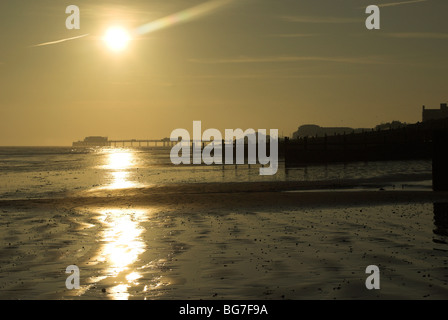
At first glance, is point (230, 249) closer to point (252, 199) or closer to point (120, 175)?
point (252, 199)

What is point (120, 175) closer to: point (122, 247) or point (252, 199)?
point (252, 199)

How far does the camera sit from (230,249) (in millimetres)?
12445

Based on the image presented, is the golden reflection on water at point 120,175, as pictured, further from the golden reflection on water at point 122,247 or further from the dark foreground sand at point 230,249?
the golden reflection on water at point 122,247

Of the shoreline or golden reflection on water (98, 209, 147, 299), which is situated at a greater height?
the shoreline

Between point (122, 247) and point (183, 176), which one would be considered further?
point (183, 176)

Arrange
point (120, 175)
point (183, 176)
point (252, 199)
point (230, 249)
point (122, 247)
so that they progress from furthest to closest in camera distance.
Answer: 1. point (120, 175)
2. point (183, 176)
3. point (252, 199)
4. point (122, 247)
5. point (230, 249)

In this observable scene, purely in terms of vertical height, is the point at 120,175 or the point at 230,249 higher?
the point at 120,175

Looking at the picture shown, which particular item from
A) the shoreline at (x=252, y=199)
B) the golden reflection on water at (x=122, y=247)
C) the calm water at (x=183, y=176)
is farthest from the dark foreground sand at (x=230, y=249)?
the calm water at (x=183, y=176)

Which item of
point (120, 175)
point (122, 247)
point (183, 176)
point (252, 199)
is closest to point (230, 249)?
point (122, 247)

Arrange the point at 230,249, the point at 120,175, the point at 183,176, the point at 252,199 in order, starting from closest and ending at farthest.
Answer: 1. the point at 230,249
2. the point at 252,199
3. the point at 183,176
4. the point at 120,175

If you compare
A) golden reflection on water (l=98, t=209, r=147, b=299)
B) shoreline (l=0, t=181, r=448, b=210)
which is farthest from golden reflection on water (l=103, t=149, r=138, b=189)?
golden reflection on water (l=98, t=209, r=147, b=299)

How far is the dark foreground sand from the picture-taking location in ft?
29.4

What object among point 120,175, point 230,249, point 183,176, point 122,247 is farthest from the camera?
point 120,175

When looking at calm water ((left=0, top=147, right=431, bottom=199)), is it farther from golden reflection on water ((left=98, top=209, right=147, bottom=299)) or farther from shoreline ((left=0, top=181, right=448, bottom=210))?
golden reflection on water ((left=98, top=209, right=147, bottom=299))
